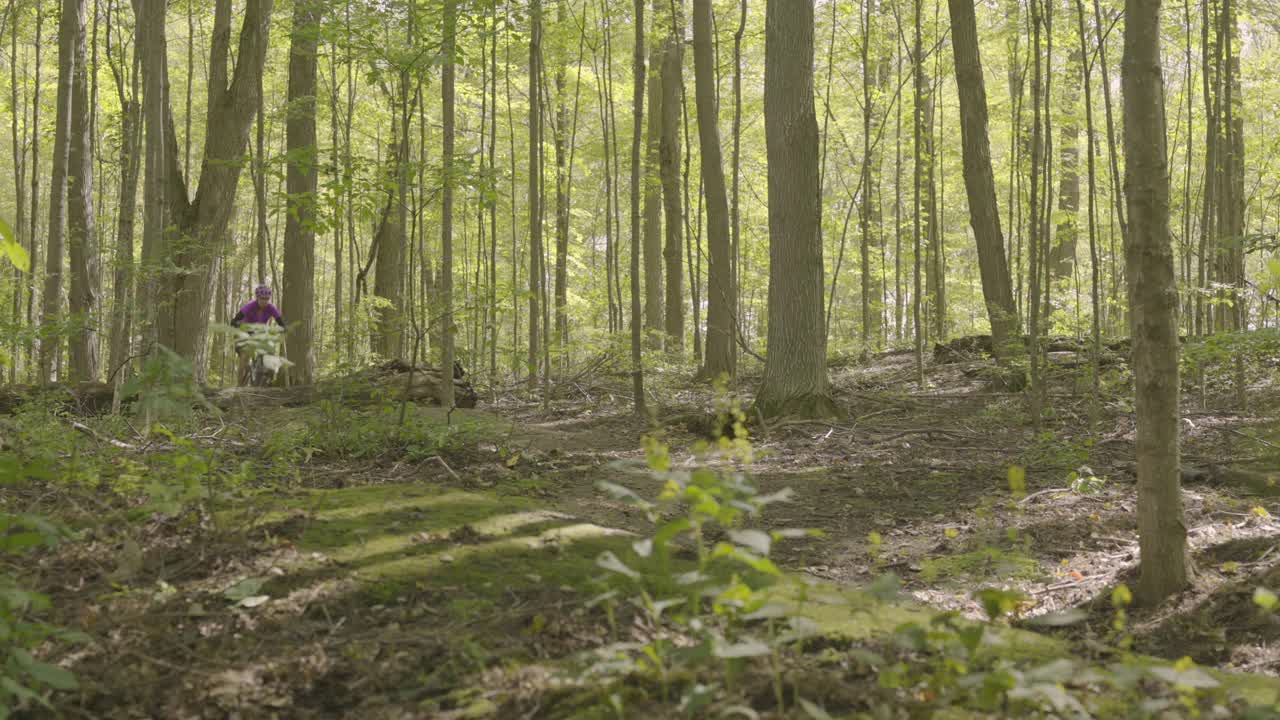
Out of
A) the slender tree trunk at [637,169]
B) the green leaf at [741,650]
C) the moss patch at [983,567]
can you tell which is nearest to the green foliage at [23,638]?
the green leaf at [741,650]

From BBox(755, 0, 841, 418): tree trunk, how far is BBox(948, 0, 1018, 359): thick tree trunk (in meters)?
3.95

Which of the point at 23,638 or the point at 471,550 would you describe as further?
the point at 471,550

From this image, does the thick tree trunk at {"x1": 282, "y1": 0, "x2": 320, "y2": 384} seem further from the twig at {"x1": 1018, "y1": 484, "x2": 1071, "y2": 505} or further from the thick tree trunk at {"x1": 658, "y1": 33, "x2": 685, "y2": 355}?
the twig at {"x1": 1018, "y1": 484, "x2": 1071, "y2": 505}

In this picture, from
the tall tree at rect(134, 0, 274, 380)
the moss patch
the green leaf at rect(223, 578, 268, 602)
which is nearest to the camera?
the green leaf at rect(223, 578, 268, 602)

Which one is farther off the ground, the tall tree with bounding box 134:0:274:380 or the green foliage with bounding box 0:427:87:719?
the tall tree with bounding box 134:0:274:380

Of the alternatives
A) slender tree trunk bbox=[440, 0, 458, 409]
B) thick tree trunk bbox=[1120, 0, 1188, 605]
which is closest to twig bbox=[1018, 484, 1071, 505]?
thick tree trunk bbox=[1120, 0, 1188, 605]

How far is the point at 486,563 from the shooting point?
2.93 metres

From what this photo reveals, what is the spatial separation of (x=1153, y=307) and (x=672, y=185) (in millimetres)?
9470

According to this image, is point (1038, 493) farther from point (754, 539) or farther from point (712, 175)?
point (712, 175)

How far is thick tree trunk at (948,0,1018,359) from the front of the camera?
36.8 ft

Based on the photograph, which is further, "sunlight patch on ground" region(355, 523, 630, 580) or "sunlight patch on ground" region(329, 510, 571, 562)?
"sunlight patch on ground" region(329, 510, 571, 562)

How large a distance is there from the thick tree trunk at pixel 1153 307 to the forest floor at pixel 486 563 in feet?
0.82

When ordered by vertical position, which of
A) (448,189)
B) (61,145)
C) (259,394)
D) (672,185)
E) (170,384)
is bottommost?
(259,394)

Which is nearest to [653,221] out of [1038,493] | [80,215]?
[80,215]
